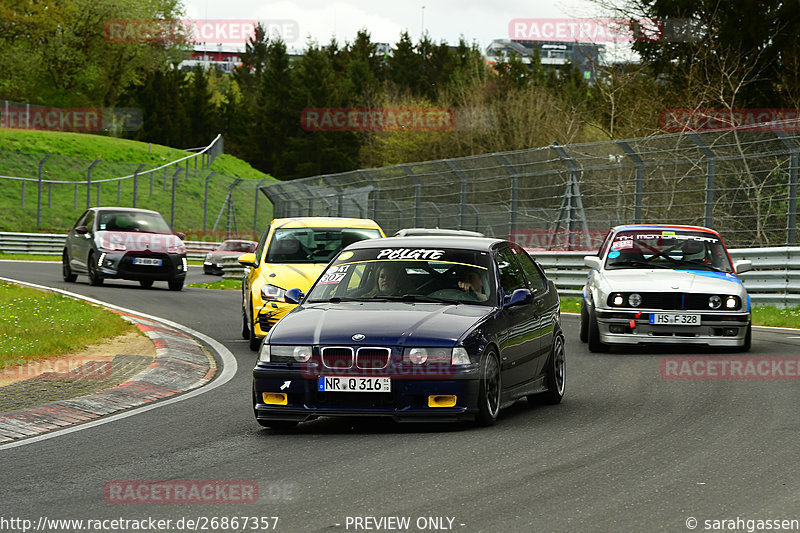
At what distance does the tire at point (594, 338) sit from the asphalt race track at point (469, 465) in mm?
3510

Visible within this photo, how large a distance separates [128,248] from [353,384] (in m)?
17.9

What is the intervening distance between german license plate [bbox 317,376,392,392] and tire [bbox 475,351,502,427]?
0.66 meters

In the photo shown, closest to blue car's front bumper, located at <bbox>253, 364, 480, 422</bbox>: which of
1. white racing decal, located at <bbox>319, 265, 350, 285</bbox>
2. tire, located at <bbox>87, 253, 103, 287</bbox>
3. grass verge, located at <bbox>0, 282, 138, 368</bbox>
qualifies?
white racing decal, located at <bbox>319, 265, 350, 285</bbox>

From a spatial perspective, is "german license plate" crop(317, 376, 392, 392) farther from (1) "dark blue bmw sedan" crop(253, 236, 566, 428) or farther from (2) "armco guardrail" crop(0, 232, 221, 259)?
(2) "armco guardrail" crop(0, 232, 221, 259)

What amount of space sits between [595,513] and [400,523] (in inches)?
36.9

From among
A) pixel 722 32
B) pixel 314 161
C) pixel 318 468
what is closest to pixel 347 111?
pixel 314 161

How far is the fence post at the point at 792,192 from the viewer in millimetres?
20469

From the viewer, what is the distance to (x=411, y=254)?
973 cm

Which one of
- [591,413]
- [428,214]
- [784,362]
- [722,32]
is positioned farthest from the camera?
[722,32]

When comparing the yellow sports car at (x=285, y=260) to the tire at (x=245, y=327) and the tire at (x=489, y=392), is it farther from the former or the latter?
the tire at (x=489, y=392)

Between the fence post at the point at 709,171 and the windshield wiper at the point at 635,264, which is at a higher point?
the fence post at the point at 709,171

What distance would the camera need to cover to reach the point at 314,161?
9819 cm

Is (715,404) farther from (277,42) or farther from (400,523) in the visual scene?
(277,42)
